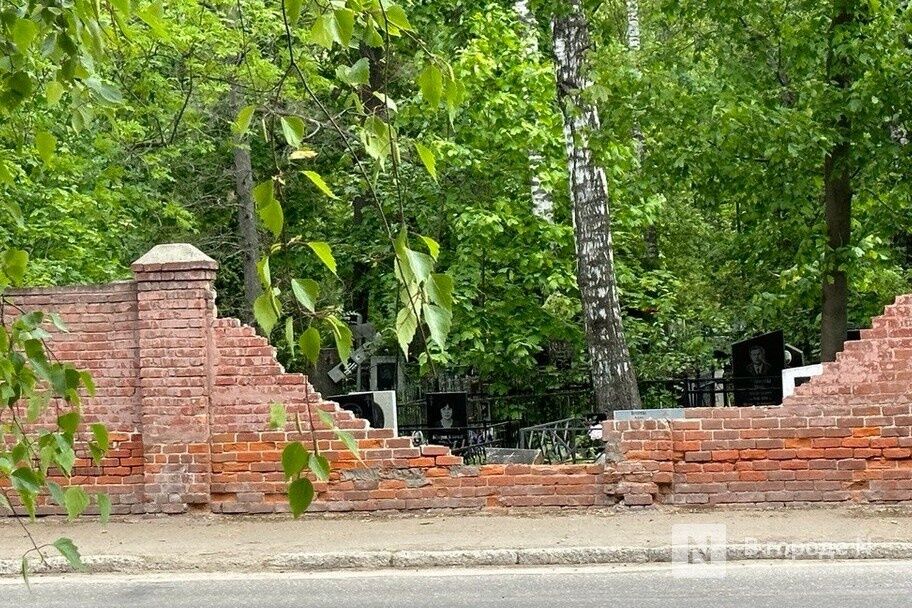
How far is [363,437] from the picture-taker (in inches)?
462

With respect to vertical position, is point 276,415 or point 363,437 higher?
point 276,415

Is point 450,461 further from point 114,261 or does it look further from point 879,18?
point 114,261

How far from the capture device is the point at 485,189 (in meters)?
19.8

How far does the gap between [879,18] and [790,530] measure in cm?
620

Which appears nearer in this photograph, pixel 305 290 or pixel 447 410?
pixel 305 290

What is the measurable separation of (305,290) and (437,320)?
0.20 meters

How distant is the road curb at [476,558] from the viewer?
32.6 feet

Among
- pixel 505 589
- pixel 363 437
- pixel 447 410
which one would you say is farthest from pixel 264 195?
pixel 447 410

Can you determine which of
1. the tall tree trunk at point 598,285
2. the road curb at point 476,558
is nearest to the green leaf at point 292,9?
the road curb at point 476,558

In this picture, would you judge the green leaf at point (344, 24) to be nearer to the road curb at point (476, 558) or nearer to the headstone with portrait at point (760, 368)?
the road curb at point (476, 558)

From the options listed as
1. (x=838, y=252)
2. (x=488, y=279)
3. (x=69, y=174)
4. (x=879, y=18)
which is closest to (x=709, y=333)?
(x=488, y=279)

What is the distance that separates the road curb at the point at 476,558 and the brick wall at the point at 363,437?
143 centimetres

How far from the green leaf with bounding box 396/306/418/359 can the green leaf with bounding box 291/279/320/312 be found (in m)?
0.17

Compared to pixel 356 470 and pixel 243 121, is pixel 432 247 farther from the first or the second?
pixel 356 470
